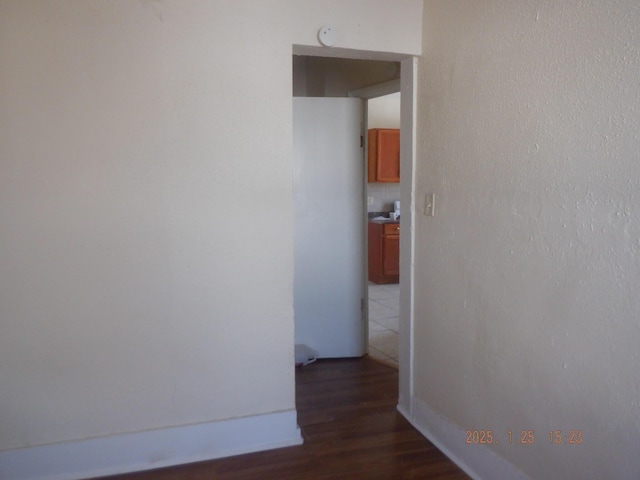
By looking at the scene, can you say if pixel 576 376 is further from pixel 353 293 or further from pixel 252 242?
pixel 353 293

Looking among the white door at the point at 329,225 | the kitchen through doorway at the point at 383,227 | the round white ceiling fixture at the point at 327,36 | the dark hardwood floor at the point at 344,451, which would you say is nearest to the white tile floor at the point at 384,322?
the kitchen through doorway at the point at 383,227

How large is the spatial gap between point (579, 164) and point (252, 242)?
1395 millimetres

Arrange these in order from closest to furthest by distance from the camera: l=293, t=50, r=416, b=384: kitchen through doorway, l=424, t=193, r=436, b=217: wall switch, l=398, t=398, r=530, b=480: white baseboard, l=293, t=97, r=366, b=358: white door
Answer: l=398, t=398, r=530, b=480: white baseboard, l=424, t=193, r=436, b=217: wall switch, l=293, t=50, r=416, b=384: kitchen through doorway, l=293, t=97, r=366, b=358: white door

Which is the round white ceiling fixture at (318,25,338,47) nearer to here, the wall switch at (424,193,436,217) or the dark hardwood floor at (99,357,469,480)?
the wall switch at (424,193,436,217)

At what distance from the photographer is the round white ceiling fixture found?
2.24 m

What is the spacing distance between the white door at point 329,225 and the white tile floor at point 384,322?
24 centimetres

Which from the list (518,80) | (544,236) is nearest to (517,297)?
(544,236)

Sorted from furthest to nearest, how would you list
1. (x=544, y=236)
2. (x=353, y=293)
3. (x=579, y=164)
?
(x=353, y=293) → (x=544, y=236) → (x=579, y=164)

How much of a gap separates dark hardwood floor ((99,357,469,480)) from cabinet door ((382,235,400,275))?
3.10m

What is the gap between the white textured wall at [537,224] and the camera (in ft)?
4.64

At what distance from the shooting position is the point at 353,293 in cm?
355

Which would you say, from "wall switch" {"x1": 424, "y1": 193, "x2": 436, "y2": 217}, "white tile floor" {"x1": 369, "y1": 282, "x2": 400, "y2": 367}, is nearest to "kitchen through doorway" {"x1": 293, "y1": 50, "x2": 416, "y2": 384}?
"white tile floor" {"x1": 369, "y1": 282, "x2": 400, "y2": 367}

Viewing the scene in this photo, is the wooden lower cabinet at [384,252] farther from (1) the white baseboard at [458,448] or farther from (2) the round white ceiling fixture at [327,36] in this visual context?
(2) the round white ceiling fixture at [327,36]
